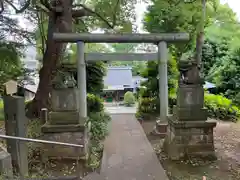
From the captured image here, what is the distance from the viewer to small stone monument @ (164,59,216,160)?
201 inches

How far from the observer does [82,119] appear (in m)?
5.63

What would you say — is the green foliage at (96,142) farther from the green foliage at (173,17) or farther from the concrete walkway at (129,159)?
the green foliage at (173,17)

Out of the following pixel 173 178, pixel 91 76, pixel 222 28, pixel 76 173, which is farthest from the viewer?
pixel 222 28

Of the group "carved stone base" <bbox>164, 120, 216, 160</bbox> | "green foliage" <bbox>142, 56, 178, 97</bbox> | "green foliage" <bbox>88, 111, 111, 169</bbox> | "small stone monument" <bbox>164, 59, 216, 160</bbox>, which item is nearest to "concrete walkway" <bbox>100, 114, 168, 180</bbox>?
"green foliage" <bbox>88, 111, 111, 169</bbox>

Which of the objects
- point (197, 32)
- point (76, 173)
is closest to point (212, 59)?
point (197, 32)

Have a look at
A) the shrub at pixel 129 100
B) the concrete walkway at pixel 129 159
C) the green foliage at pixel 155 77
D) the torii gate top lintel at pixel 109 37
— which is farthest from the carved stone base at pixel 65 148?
the shrub at pixel 129 100

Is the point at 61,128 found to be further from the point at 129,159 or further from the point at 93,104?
the point at 93,104

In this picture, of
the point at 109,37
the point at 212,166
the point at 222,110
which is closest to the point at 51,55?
the point at 109,37

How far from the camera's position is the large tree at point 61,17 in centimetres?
803

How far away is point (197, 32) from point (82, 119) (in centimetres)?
668

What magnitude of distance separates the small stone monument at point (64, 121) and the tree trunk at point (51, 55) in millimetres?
2873

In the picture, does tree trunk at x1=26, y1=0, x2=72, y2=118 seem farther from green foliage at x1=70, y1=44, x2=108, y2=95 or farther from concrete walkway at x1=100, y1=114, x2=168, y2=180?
concrete walkway at x1=100, y1=114, x2=168, y2=180

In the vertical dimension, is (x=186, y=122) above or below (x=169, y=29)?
below

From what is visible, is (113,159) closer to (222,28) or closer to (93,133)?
(93,133)
